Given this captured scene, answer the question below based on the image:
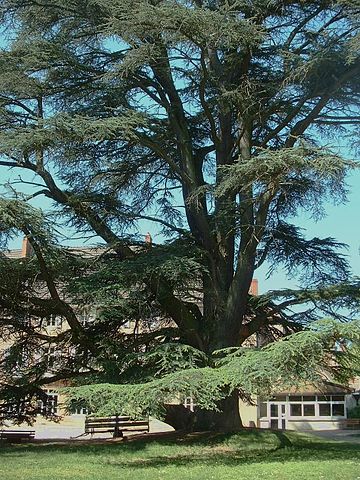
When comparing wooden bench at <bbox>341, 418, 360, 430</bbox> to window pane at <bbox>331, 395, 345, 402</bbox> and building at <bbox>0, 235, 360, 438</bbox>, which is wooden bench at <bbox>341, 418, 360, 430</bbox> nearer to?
building at <bbox>0, 235, 360, 438</bbox>

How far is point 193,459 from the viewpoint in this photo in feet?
43.6

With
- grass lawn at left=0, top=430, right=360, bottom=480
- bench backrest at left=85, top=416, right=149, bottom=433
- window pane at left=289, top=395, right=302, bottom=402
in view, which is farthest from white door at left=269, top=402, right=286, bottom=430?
grass lawn at left=0, top=430, right=360, bottom=480

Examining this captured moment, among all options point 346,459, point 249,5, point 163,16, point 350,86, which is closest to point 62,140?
point 163,16

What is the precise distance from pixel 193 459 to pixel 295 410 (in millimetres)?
25521

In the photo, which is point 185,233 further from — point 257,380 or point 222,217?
point 257,380

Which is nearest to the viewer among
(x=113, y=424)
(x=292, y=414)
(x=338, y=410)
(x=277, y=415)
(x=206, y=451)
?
(x=206, y=451)

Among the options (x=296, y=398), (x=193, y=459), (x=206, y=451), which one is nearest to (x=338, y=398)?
(x=296, y=398)

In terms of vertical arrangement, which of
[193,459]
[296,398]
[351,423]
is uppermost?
[296,398]

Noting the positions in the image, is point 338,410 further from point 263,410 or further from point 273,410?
point 263,410

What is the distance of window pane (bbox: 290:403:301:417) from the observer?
122 feet

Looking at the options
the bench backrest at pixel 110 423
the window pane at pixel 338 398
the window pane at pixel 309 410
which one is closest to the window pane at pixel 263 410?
the window pane at pixel 309 410

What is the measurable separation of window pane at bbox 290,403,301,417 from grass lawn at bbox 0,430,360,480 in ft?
63.4

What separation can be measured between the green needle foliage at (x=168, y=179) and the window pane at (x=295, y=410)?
1976cm

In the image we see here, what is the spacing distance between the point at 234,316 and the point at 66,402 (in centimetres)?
523
